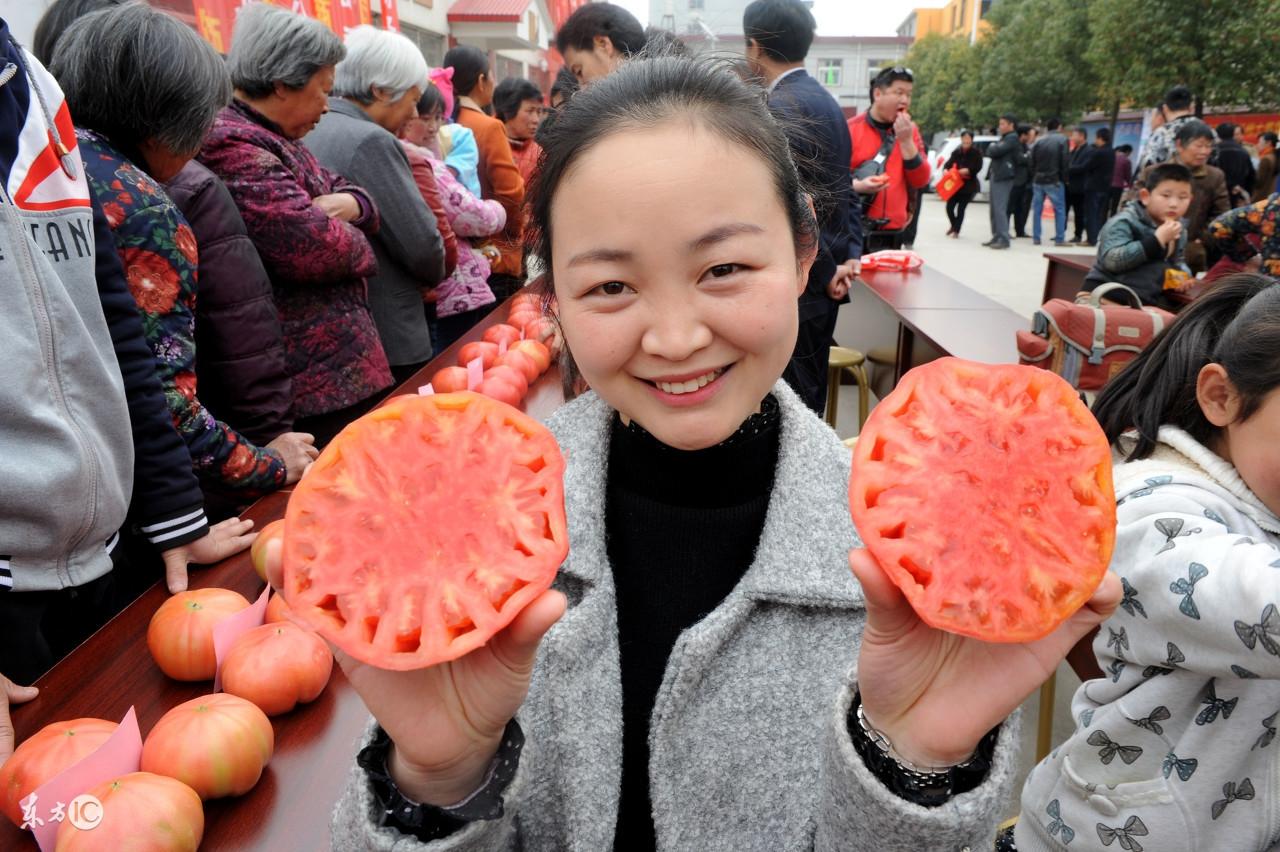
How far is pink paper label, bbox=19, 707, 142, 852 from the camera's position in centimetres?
110

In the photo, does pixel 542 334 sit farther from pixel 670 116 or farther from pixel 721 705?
pixel 721 705

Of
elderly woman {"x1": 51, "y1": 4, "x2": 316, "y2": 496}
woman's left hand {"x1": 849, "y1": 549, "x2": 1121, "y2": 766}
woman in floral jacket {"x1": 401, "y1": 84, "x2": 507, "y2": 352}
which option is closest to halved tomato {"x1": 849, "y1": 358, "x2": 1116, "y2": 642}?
woman's left hand {"x1": 849, "y1": 549, "x2": 1121, "y2": 766}

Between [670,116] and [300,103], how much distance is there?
217 centimetres

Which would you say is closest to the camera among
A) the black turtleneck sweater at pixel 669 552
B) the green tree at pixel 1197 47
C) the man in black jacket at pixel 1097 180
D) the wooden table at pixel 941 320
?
the black turtleneck sweater at pixel 669 552

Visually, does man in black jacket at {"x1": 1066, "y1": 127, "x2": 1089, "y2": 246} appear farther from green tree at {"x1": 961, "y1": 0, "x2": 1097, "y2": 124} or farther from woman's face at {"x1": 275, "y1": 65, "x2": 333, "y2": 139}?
green tree at {"x1": 961, "y1": 0, "x2": 1097, "y2": 124}

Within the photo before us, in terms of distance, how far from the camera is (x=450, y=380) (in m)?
2.89

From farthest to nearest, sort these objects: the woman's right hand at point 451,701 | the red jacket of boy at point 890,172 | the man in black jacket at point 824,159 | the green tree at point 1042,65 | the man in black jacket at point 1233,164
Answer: the green tree at point 1042,65 → the man in black jacket at point 1233,164 → the red jacket of boy at point 890,172 → the man in black jacket at point 824,159 → the woman's right hand at point 451,701

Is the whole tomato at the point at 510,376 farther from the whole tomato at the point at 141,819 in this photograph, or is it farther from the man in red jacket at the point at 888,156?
the man in red jacket at the point at 888,156

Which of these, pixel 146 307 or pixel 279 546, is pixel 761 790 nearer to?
pixel 279 546

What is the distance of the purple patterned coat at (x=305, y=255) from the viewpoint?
258 cm

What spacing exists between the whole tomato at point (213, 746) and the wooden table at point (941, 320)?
11.5 feet

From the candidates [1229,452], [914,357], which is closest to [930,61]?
[914,357]

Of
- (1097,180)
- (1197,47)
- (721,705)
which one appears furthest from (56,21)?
(1197,47)

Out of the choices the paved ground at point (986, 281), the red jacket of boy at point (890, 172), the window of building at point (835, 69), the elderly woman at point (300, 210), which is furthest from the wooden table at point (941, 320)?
the window of building at point (835, 69)
